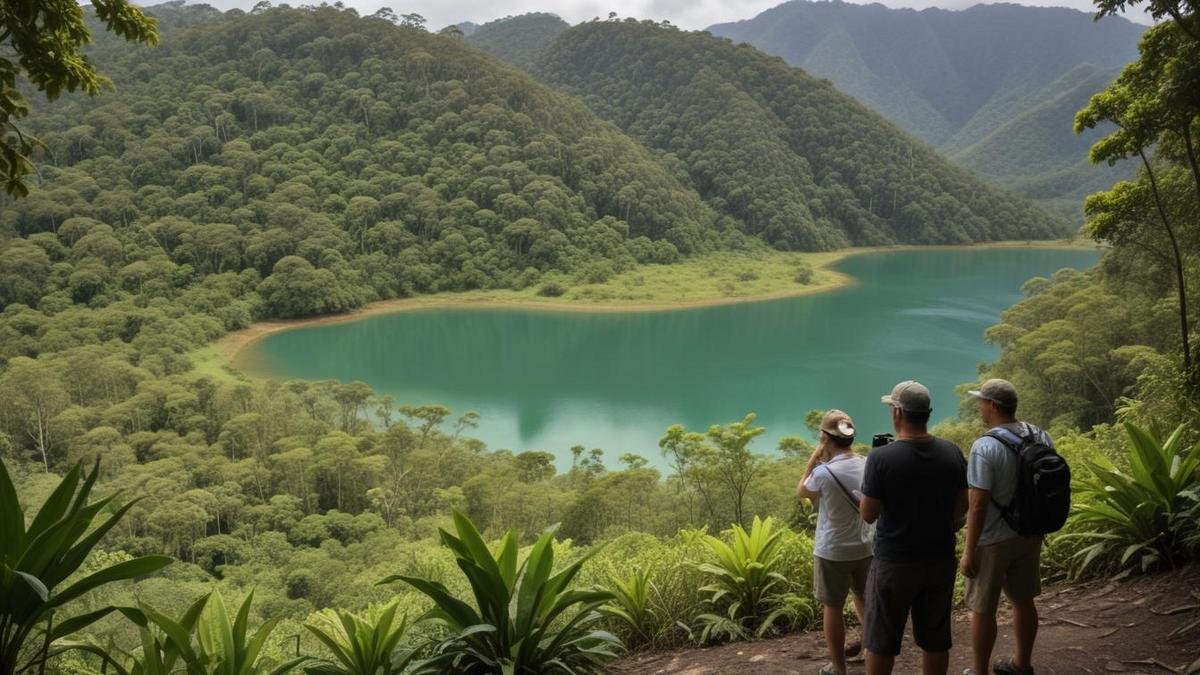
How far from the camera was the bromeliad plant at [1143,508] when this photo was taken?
3393 mm

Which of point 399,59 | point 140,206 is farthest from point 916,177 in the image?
point 140,206

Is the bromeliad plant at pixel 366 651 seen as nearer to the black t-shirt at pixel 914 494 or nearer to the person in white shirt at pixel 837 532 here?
the person in white shirt at pixel 837 532

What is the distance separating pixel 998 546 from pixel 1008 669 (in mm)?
434

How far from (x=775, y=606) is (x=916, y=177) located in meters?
81.9

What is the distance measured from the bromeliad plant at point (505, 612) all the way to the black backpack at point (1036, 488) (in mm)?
1349

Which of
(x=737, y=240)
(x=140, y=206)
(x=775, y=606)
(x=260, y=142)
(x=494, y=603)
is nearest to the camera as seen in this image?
(x=494, y=603)

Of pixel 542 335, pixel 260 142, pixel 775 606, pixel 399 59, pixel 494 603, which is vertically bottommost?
pixel 542 335

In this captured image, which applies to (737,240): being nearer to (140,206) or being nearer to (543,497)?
(140,206)

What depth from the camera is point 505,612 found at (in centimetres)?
267

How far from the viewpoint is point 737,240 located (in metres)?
65.2

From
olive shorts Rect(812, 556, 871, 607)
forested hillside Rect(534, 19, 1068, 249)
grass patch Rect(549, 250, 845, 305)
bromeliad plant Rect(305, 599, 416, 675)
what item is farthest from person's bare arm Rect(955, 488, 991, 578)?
forested hillside Rect(534, 19, 1068, 249)

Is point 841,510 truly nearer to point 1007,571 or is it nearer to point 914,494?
point 914,494

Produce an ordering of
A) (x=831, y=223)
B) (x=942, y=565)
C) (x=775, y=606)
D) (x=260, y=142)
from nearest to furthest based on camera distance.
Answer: (x=942, y=565)
(x=775, y=606)
(x=260, y=142)
(x=831, y=223)

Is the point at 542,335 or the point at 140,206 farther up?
the point at 140,206
